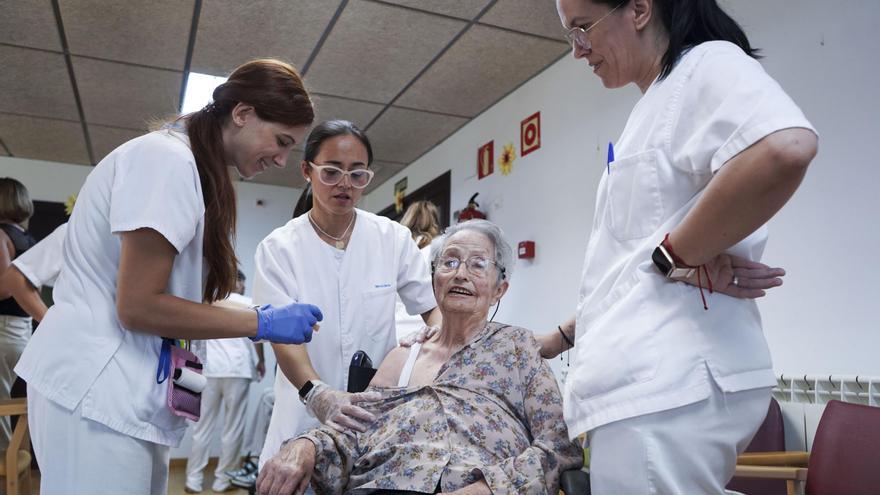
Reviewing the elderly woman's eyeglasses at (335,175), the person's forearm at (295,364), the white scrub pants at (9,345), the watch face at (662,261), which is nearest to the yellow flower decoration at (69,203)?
the white scrub pants at (9,345)

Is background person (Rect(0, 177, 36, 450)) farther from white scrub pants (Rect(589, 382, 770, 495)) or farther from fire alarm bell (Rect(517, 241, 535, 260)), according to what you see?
white scrub pants (Rect(589, 382, 770, 495))

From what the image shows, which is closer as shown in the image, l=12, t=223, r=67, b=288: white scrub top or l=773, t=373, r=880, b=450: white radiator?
l=773, t=373, r=880, b=450: white radiator

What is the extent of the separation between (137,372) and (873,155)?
2.16 meters

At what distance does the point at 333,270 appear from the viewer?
74.3 inches

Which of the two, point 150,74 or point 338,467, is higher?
point 150,74

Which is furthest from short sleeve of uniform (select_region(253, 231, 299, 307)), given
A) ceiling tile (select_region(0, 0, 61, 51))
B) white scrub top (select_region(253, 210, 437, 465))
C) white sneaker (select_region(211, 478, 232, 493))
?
white sneaker (select_region(211, 478, 232, 493))

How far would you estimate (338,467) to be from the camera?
1.45 meters

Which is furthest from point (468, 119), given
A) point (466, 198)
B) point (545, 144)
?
point (545, 144)

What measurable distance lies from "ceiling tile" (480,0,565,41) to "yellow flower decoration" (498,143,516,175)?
87 cm

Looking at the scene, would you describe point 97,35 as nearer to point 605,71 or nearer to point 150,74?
point 150,74

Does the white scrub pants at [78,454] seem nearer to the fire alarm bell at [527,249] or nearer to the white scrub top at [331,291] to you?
the white scrub top at [331,291]

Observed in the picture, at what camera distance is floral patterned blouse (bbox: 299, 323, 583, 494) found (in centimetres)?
139

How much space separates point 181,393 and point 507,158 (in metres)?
3.11

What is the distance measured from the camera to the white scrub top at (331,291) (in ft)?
5.77
